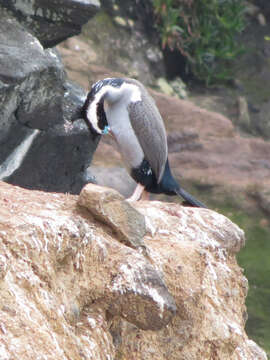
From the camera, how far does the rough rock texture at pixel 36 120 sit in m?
4.98

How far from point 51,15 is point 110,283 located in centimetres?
325

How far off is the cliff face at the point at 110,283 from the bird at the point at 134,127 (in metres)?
1.18

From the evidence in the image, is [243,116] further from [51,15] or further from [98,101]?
[98,101]

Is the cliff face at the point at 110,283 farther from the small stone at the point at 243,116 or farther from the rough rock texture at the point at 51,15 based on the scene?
the small stone at the point at 243,116

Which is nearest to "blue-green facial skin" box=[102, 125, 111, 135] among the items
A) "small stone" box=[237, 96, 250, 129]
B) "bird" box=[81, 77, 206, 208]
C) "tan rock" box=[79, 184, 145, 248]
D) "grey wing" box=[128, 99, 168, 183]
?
"bird" box=[81, 77, 206, 208]

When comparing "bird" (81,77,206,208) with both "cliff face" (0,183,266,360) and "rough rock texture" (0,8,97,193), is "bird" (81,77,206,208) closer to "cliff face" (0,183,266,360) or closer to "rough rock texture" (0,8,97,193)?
"rough rock texture" (0,8,97,193)

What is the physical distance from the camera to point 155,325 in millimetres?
3275

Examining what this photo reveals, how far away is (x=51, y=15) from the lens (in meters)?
5.82

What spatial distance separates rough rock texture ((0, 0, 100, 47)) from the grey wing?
1211 millimetres

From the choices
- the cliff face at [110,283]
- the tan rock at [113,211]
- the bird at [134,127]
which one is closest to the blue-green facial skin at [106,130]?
the bird at [134,127]

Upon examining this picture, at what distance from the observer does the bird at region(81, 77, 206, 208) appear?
4.90 meters

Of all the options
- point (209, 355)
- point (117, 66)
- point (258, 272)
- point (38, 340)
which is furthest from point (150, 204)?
point (117, 66)

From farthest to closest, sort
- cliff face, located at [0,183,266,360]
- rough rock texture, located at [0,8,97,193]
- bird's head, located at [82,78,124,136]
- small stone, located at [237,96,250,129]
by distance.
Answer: small stone, located at [237,96,250,129] → rough rock texture, located at [0,8,97,193] → bird's head, located at [82,78,124,136] → cliff face, located at [0,183,266,360]

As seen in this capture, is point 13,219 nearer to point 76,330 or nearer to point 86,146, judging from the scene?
point 76,330
